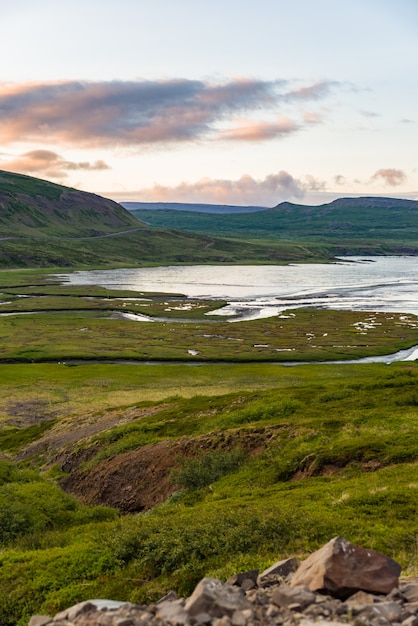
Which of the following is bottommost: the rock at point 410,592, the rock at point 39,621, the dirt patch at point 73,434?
the dirt patch at point 73,434

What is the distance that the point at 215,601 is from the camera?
11.5m

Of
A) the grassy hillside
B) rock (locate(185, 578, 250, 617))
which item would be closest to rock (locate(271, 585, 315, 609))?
rock (locate(185, 578, 250, 617))

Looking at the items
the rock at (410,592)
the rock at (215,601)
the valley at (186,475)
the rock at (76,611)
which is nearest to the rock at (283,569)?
the rock at (215,601)

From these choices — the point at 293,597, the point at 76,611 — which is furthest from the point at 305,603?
the point at 76,611

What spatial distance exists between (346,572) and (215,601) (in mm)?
2820

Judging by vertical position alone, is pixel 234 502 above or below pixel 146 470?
above

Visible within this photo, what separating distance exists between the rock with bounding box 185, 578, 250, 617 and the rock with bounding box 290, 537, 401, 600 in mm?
1600

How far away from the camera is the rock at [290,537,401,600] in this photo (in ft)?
39.6

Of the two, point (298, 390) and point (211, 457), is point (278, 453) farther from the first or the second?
point (298, 390)

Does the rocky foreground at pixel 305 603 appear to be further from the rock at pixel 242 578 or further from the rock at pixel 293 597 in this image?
the rock at pixel 242 578

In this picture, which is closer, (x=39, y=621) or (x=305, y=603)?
(x=305, y=603)

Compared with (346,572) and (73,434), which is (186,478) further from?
(73,434)

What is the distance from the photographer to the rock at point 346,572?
12062 millimetres

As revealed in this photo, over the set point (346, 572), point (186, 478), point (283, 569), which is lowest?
point (186, 478)
